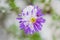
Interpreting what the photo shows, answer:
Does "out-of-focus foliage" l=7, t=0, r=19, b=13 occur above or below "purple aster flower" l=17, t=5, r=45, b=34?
above

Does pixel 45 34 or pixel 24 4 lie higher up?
pixel 24 4

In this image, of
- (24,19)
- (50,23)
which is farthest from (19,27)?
(50,23)

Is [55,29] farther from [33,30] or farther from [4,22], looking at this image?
[4,22]

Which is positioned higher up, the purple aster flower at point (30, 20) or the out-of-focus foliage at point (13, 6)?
the out-of-focus foliage at point (13, 6)

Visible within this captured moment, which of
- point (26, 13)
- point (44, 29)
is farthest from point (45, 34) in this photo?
point (26, 13)
